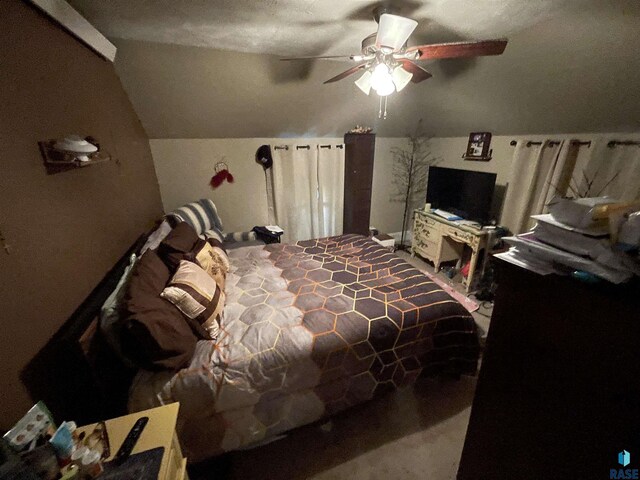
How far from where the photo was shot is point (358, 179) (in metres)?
3.68

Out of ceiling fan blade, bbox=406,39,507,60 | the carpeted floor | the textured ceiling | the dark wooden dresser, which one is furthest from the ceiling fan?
the carpeted floor

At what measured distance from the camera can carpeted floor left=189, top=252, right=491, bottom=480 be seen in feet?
4.88

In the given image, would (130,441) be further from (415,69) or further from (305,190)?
(305,190)

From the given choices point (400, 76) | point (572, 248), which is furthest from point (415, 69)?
point (572, 248)

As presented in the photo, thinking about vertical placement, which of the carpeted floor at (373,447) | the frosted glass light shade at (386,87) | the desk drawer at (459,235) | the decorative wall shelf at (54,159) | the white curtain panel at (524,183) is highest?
the frosted glass light shade at (386,87)

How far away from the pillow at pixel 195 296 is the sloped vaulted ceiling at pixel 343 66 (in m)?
1.59

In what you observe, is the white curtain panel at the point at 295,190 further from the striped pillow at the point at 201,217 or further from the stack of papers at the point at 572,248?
the stack of papers at the point at 572,248

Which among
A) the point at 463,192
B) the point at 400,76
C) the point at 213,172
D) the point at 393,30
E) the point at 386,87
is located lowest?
the point at 463,192

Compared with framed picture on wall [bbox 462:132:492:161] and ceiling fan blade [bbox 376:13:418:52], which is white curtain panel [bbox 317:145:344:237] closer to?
framed picture on wall [bbox 462:132:492:161]

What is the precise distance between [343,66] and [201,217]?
2.19m

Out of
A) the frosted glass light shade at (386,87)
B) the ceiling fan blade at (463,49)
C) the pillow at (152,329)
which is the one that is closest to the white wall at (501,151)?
the ceiling fan blade at (463,49)

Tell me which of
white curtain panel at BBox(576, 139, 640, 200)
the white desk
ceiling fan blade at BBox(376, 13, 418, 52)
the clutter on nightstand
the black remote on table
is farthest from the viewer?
the white desk

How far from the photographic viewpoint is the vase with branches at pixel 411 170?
420 cm

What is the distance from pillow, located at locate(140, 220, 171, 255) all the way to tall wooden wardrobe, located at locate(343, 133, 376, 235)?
232 cm
